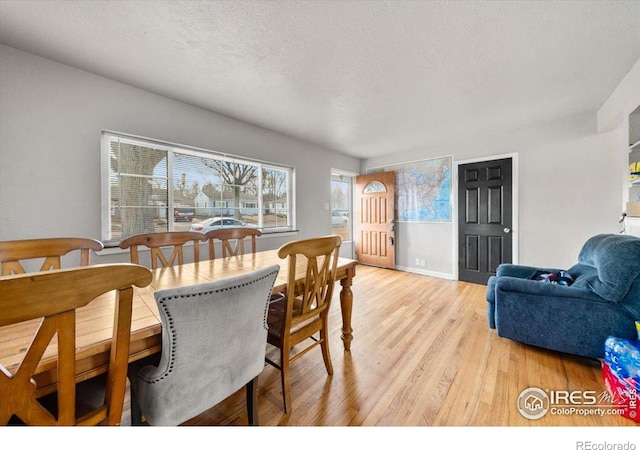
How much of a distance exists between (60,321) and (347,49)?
82.9 inches

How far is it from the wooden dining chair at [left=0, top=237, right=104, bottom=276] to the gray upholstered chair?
3.26 ft

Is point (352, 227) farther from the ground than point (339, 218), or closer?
closer

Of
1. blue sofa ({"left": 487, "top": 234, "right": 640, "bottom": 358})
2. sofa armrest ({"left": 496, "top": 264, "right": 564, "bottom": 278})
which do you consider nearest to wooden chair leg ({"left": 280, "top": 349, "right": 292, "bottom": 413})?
blue sofa ({"left": 487, "top": 234, "right": 640, "bottom": 358})

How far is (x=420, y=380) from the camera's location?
1.66 metres

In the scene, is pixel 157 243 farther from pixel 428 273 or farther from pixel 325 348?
pixel 428 273

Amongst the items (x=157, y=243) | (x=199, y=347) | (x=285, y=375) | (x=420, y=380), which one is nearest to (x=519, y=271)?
(x=420, y=380)

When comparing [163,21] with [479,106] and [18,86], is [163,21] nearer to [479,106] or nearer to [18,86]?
[18,86]

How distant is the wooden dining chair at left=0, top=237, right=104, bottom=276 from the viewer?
1335mm

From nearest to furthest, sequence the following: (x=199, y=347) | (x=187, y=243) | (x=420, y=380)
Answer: (x=199, y=347) → (x=420, y=380) → (x=187, y=243)

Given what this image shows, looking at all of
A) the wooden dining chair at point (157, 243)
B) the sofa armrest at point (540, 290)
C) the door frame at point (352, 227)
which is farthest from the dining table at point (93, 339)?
the door frame at point (352, 227)

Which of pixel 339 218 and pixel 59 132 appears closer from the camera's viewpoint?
pixel 59 132

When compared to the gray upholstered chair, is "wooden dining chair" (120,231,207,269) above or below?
above

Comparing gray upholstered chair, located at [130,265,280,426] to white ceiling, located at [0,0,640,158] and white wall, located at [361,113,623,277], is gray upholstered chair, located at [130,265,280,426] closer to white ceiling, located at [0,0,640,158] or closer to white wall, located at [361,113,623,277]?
white ceiling, located at [0,0,640,158]
